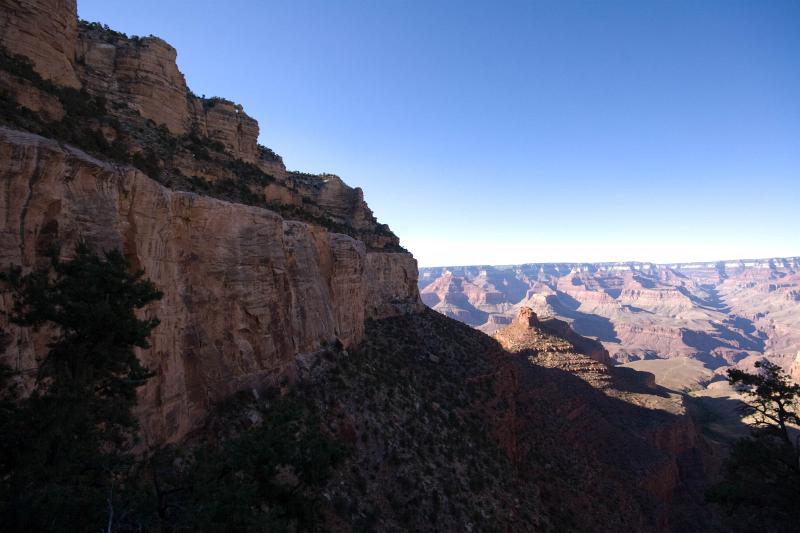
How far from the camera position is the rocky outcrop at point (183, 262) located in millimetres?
10602

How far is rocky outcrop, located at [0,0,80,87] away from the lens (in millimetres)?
16516

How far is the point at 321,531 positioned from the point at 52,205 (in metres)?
14.3

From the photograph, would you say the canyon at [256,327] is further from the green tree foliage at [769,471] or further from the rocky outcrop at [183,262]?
the green tree foliage at [769,471]

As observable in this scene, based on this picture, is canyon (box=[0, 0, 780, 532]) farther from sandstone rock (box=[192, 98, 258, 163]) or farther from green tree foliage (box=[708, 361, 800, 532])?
green tree foliage (box=[708, 361, 800, 532])

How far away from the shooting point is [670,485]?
42812mm

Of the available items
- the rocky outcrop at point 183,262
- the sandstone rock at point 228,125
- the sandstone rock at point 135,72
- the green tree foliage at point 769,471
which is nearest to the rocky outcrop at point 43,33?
the sandstone rock at point 135,72

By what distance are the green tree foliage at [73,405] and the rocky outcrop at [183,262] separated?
6.78 ft

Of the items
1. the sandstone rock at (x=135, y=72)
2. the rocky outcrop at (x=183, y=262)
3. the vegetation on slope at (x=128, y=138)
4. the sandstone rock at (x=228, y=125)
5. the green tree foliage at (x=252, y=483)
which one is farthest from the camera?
the sandstone rock at (x=228, y=125)

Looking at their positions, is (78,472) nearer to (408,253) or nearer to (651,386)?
(408,253)

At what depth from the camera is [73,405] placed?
788 cm

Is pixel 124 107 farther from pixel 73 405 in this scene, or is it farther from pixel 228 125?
pixel 73 405

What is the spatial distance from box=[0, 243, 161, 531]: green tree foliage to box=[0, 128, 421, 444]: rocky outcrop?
6.78ft

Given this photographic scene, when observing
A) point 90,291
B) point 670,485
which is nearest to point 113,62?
point 90,291

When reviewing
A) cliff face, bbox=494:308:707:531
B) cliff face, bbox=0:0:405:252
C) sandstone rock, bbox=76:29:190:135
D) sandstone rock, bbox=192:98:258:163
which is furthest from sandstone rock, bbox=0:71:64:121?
cliff face, bbox=494:308:707:531
